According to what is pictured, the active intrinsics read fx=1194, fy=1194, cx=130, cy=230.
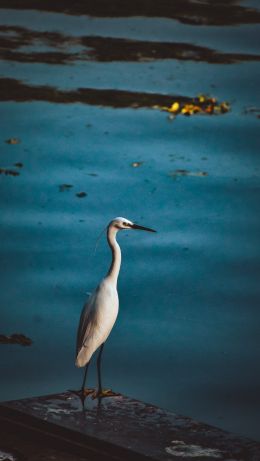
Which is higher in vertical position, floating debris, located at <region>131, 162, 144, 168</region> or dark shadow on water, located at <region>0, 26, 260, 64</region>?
dark shadow on water, located at <region>0, 26, 260, 64</region>

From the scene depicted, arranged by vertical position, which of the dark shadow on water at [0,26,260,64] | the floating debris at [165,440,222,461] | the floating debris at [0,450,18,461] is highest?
the dark shadow on water at [0,26,260,64]

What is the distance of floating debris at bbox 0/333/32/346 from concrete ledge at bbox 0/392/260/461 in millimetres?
1211

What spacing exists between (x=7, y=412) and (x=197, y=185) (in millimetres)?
3888

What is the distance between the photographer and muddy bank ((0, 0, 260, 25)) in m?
10.9

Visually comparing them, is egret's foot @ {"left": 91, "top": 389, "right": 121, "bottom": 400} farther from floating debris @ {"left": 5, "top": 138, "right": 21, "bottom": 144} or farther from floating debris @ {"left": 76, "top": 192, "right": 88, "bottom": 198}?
floating debris @ {"left": 5, "top": 138, "right": 21, "bottom": 144}

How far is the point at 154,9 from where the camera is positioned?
11.0 metres

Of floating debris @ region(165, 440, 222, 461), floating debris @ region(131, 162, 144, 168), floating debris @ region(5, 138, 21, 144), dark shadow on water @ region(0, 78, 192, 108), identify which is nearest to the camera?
floating debris @ region(165, 440, 222, 461)

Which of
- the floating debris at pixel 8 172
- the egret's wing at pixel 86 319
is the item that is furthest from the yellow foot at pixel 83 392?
the floating debris at pixel 8 172

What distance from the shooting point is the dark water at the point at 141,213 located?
5551 millimetres

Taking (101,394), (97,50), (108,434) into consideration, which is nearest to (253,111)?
(97,50)

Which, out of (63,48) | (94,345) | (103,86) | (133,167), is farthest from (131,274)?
(63,48)

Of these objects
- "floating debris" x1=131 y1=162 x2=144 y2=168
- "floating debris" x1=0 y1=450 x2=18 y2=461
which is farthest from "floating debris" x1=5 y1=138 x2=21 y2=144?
"floating debris" x1=0 y1=450 x2=18 y2=461

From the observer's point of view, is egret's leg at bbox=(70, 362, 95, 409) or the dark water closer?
egret's leg at bbox=(70, 362, 95, 409)

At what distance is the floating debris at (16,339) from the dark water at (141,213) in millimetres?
49
